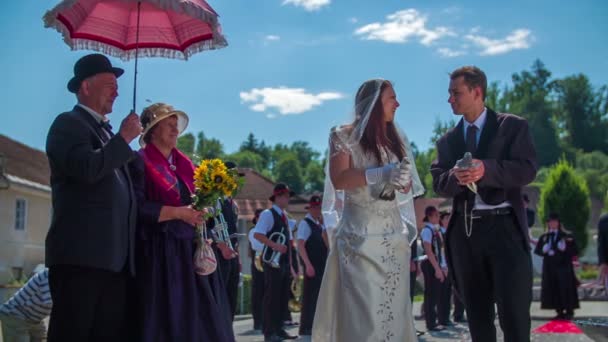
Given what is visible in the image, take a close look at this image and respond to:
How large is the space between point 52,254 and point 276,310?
24.4 feet

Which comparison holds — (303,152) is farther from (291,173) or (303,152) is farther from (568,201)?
(568,201)

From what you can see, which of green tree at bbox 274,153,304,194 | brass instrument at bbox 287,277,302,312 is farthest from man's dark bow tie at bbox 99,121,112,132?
green tree at bbox 274,153,304,194

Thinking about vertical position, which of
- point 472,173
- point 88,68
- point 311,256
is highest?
point 88,68

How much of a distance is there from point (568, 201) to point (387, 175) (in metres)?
40.9

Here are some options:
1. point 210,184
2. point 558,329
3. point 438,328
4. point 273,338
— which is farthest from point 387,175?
point 438,328

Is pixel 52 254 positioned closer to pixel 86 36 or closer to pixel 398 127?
pixel 86 36

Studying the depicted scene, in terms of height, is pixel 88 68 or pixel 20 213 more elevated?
pixel 88 68

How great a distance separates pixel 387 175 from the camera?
5016 mm

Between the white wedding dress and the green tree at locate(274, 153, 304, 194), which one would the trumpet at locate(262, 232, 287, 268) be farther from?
the green tree at locate(274, 153, 304, 194)

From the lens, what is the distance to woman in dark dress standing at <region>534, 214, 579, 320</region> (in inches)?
642

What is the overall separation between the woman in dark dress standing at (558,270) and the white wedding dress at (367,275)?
1198 cm

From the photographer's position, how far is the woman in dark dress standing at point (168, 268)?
16.7 feet

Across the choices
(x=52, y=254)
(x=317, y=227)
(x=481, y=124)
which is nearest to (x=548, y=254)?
(x=317, y=227)

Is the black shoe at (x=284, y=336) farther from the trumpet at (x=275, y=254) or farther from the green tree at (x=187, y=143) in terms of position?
the green tree at (x=187, y=143)
